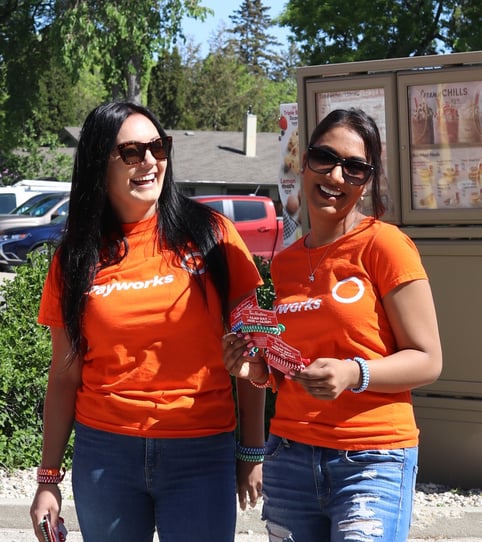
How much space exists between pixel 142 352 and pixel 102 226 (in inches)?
18.7

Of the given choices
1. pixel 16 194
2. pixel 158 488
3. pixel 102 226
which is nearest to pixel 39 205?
pixel 16 194

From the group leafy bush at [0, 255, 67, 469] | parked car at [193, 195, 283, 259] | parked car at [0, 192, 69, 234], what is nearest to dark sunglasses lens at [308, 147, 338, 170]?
leafy bush at [0, 255, 67, 469]

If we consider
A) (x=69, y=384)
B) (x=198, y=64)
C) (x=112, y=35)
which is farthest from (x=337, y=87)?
(x=198, y=64)

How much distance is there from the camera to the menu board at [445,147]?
5086 millimetres

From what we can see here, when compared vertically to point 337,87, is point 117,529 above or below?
below

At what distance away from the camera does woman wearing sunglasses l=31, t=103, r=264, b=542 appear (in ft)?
8.61

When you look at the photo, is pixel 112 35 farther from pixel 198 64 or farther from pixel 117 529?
pixel 198 64

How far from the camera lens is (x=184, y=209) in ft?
9.46

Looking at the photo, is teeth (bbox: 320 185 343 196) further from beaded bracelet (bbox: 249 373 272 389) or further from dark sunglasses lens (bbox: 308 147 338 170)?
beaded bracelet (bbox: 249 373 272 389)

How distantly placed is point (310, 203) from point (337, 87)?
2832 mm

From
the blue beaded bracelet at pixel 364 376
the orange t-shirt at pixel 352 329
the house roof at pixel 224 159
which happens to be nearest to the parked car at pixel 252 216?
the orange t-shirt at pixel 352 329

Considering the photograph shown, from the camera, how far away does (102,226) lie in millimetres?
2902

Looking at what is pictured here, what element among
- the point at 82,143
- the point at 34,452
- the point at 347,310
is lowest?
the point at 34,452

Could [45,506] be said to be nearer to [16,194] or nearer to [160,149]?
[160,149]
